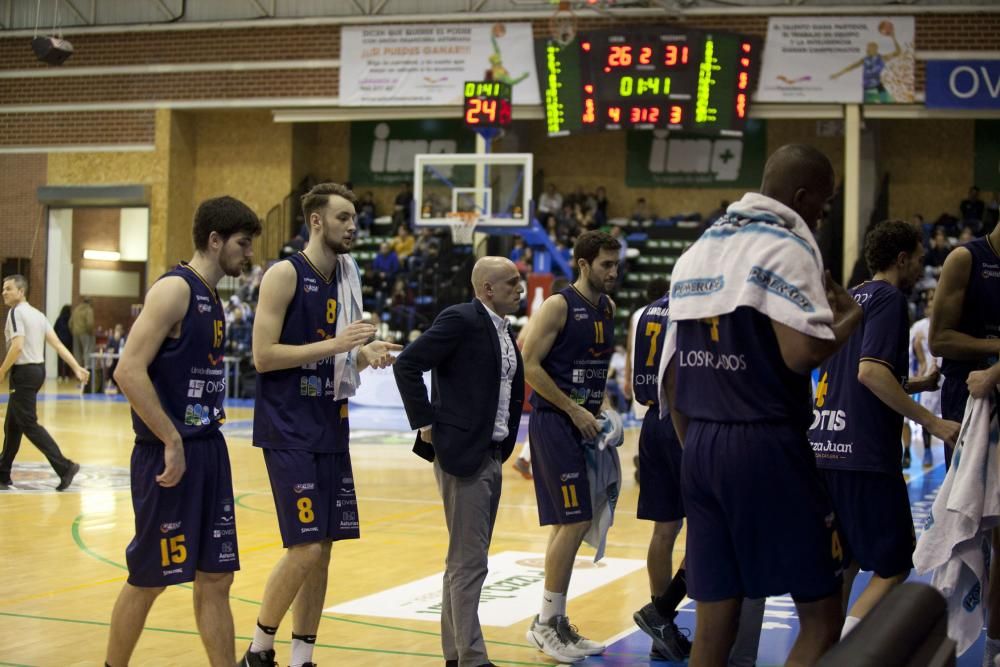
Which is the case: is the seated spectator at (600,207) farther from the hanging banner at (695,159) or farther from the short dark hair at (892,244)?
the short dark hair at (892,244)

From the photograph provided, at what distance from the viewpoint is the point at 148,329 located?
4492 millimetres

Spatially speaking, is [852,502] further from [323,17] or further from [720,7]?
[323,17]

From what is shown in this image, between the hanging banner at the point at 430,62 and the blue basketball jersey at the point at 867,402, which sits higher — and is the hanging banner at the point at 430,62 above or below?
above

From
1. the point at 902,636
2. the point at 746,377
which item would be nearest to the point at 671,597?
the point at 746,377

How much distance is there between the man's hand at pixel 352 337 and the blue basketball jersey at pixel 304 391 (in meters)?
0.23

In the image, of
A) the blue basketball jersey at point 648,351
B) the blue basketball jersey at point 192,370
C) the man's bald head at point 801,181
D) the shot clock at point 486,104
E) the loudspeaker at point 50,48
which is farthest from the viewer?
the loudspeaker at point 50,48

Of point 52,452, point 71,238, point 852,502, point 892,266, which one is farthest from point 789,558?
point 71,238

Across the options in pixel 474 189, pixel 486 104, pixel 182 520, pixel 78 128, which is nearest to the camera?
pixel 182 520

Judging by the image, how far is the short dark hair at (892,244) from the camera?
17.1 feet

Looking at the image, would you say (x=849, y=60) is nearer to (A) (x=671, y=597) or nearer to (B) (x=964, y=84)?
(B) (x=964, y=84)

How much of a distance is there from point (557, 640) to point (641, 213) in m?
23.2

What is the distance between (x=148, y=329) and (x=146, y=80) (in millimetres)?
25958

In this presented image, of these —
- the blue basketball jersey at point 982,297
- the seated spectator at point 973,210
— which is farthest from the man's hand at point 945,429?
the seated spectator at point 973,210

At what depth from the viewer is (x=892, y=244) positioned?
5207 millimetres
